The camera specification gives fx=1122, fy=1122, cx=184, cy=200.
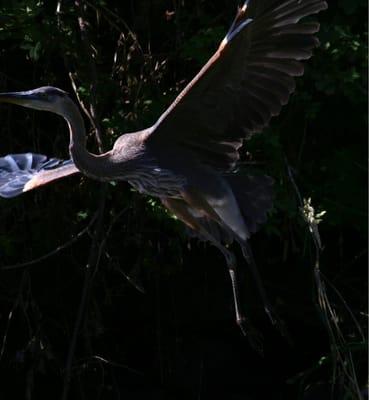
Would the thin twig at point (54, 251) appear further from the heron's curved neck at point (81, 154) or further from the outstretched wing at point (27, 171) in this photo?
the heron's curved neck at point (81, 154)

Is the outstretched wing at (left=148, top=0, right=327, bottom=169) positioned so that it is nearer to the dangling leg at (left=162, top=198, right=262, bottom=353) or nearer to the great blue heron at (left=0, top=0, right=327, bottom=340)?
the great blue heron at (left=0, top=0, right=327, bottom=340)

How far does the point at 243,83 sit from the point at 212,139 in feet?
1.11

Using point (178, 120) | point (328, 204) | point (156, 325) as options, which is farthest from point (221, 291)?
point (178, 120)

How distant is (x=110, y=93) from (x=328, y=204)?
117 cm

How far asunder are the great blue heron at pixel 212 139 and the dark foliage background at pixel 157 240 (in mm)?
508

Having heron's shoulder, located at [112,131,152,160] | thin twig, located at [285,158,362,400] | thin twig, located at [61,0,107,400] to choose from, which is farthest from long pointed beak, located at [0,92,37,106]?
thin twig, located at [285,158,362,400]

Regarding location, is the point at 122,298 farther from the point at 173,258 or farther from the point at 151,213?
the point at 151,213

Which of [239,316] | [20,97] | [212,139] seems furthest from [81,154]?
[239,316]

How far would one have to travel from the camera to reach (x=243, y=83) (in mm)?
4086

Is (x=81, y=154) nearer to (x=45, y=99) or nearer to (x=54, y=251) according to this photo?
(x=45, y=99)

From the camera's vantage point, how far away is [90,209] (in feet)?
17.5

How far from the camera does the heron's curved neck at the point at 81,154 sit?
427cm

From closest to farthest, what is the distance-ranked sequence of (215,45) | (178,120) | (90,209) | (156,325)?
(178,120) → (215,45) → (90,209) → (156,325)

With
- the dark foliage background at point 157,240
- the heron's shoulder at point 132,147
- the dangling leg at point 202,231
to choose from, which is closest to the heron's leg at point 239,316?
the dangling leg at point 202,231
